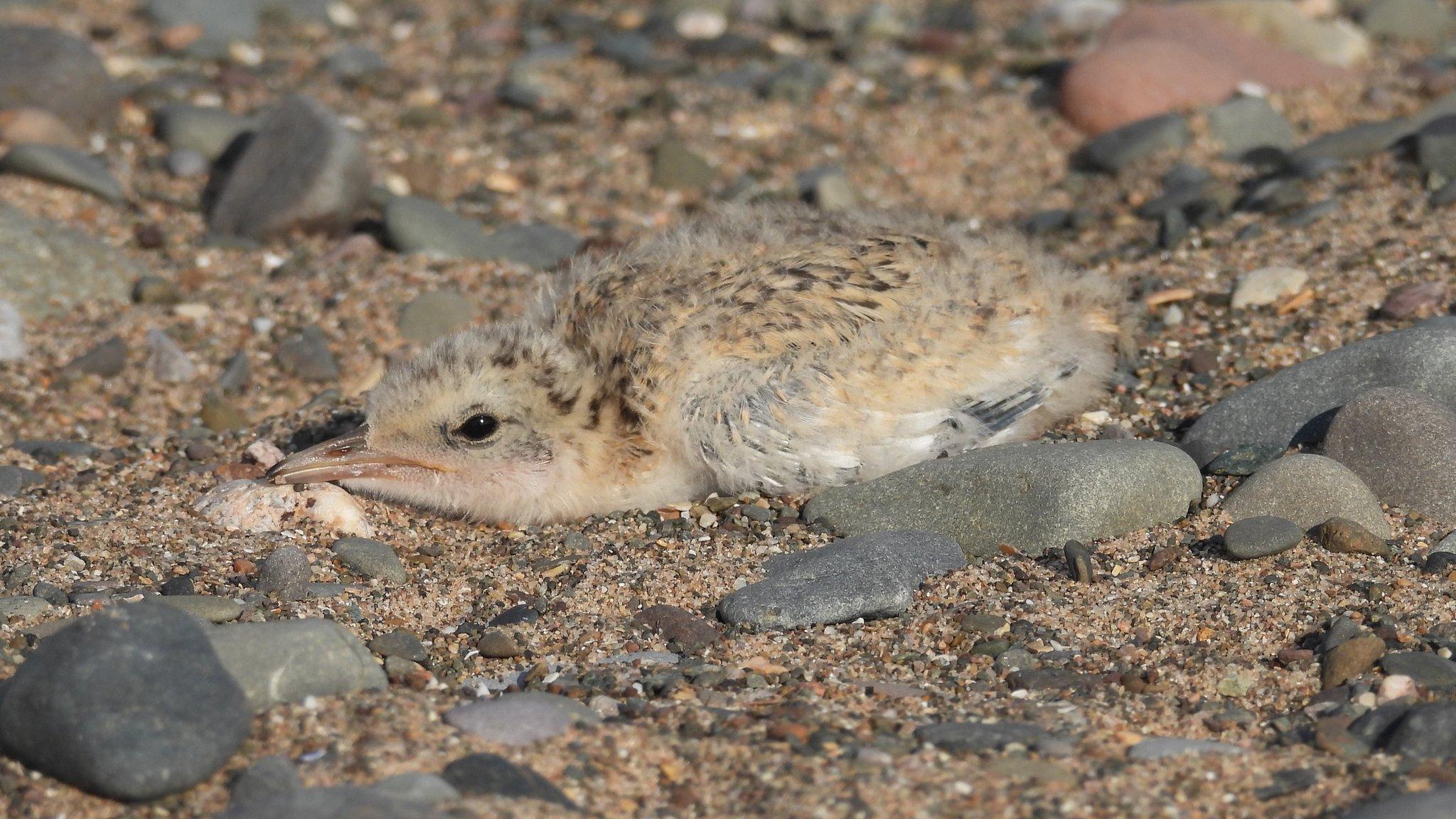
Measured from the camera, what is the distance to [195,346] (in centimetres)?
572

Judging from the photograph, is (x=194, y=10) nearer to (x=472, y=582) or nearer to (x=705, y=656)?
(x=472, y=582)

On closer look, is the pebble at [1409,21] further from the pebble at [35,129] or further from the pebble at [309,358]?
the pebble at [35,129]

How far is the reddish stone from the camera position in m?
7.23

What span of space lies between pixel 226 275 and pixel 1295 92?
493 centimetres

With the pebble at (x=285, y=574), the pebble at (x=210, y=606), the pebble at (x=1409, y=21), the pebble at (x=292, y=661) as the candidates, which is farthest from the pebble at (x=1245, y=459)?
the pebble at (x=1409, y=21)

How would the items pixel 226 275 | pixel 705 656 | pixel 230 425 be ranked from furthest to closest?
pixel 226 275
pixel 230 425
pixel 705 656

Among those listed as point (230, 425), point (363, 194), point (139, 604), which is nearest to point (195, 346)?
point (230, 425)

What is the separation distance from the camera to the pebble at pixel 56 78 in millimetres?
7047

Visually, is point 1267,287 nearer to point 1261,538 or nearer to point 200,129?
point 1261,538

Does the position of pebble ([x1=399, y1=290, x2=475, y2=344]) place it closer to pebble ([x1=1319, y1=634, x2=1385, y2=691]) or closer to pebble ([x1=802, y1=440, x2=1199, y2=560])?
pebble ([x1=802, y1=440, x2=1199, y2=560])

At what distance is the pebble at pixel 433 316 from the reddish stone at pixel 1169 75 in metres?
3.26

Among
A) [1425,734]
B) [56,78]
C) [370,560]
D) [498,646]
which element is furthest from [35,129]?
[1425,734]

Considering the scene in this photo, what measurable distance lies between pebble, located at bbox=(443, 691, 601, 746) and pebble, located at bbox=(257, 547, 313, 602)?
88 cm

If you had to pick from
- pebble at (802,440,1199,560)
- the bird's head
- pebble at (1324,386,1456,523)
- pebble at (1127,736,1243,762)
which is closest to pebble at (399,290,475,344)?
the bird's head
